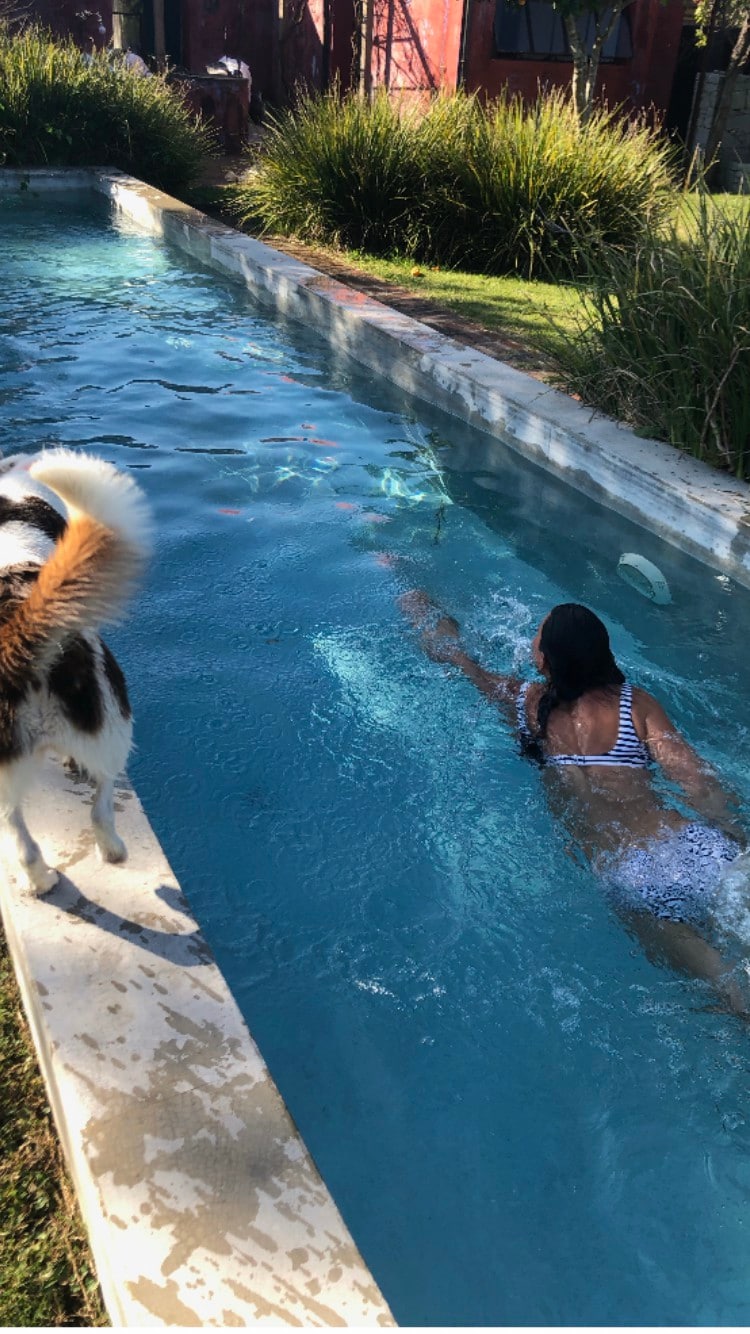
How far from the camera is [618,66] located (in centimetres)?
1767

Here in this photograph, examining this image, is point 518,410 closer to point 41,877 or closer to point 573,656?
point 573,656

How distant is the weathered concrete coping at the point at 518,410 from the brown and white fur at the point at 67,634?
4.08m

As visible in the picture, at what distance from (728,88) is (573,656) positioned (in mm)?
16828

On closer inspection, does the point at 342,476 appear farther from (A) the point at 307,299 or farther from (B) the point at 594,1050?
(B) the point at 594,1050

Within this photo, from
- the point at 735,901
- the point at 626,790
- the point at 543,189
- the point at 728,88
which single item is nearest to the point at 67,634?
the point at 626,790

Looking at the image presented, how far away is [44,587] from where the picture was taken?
2.50m

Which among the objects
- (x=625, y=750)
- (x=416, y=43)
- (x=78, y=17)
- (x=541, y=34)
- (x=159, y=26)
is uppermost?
(x=78, y=17)

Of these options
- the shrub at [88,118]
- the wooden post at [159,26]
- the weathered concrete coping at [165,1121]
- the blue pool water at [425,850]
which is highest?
the wooden post at [159,26]

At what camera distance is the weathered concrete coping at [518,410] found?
20.4 feet

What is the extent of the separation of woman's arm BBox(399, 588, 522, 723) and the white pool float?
121 cm

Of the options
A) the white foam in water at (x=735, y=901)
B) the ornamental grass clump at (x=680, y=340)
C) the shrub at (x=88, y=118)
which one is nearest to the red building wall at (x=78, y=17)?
the shrub at (x=88, y=118)

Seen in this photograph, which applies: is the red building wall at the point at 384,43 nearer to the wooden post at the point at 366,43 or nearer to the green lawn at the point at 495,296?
the wooden post at the point at 366,43

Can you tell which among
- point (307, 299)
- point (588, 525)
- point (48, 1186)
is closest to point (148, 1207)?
point (48, 1186)

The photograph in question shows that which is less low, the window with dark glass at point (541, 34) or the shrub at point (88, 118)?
the window with dark glass at point (541, 34)
